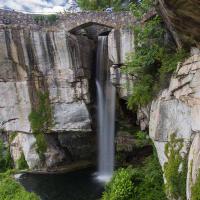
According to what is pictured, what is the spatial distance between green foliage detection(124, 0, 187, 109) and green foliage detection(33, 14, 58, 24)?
5385mm

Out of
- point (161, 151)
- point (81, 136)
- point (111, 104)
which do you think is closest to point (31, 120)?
point (81, 136)

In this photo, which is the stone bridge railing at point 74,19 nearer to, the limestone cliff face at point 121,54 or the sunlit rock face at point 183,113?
the limestone cliff face at point 121,54

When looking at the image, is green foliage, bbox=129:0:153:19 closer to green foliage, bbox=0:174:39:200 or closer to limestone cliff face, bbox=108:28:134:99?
limestone cliff face, bbox=108:28:134:99

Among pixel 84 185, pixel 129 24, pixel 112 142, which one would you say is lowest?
pixel 84 185

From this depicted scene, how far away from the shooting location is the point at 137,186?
1212cm

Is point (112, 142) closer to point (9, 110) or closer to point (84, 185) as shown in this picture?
point (84, 185)

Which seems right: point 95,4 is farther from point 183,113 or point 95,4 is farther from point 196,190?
point 196,190

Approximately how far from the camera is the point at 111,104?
17391 millimetres

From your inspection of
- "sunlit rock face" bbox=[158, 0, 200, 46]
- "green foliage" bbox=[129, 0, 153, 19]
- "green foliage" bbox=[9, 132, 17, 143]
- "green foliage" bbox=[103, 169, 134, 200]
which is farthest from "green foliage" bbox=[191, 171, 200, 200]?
"green foliage" bbox=[9, 132, 17, 143]

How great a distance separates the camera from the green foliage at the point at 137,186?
11789 mm

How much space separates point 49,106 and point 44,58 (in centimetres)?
237

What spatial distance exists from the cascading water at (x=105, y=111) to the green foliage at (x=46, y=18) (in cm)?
250

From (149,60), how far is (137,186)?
433cm

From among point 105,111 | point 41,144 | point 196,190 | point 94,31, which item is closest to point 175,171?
point 196,190
